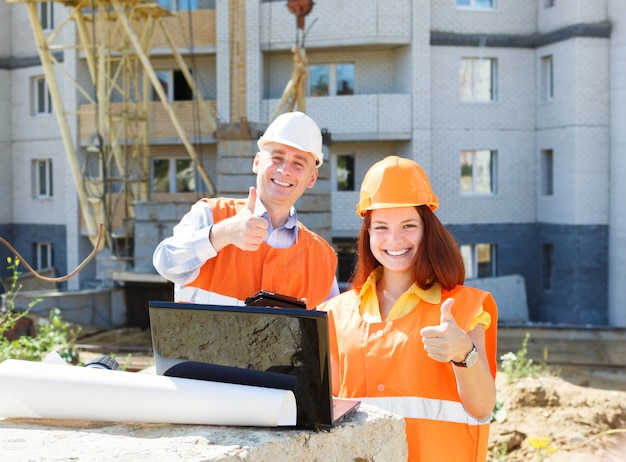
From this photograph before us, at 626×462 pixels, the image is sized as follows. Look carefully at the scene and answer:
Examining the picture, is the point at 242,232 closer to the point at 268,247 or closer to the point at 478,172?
the point at 268,247

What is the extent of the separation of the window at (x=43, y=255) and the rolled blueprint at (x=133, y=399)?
23.1 m

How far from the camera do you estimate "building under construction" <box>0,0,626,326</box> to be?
19500 mm

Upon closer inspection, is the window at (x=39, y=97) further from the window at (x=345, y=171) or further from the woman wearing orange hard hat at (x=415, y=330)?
the woman wearing orange hard hat at (x=415, y=330)

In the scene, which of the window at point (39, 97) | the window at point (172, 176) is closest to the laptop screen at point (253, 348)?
the window at point (172, 176)

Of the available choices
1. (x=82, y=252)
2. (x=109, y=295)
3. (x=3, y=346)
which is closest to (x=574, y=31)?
(x=109, y=295)

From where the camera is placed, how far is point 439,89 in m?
20.7

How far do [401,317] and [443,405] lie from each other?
0.30 m

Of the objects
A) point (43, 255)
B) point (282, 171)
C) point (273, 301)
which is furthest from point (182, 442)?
point (43, 255)

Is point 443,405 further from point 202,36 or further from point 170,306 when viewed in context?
point 202,36

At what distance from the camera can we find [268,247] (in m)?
3.24

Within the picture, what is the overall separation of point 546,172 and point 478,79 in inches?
113

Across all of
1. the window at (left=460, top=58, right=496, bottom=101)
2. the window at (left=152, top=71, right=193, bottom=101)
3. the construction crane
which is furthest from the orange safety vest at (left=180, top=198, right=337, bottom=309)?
the window at (left=152, top=71, right=193, bottom=101)

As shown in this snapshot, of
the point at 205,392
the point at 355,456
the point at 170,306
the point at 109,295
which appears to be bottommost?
the point at 109,295

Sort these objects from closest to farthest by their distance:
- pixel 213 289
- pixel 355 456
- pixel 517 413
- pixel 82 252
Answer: pixel 355 456 < pixel 213 289 < pixel 517 413 < pixel 82 252
